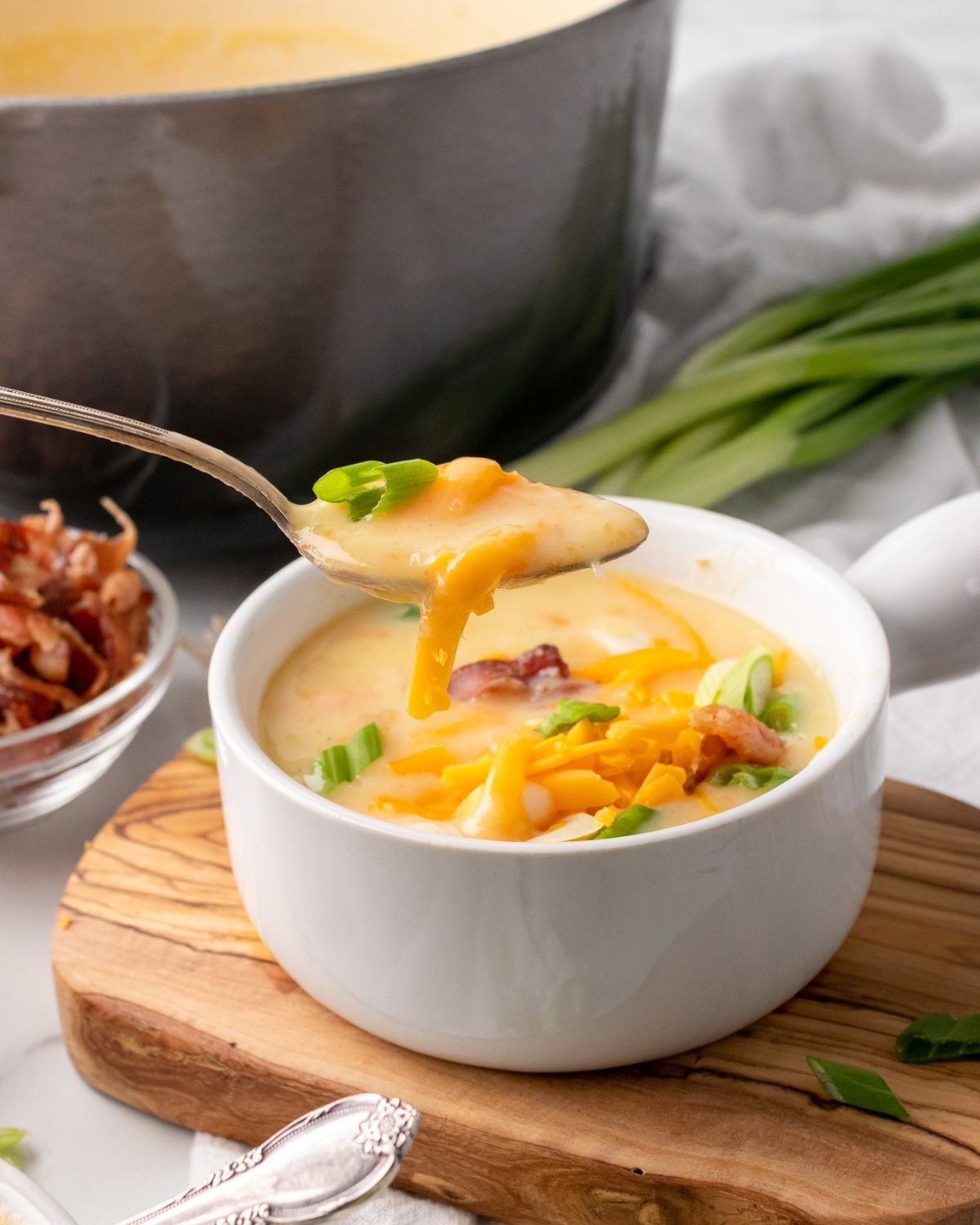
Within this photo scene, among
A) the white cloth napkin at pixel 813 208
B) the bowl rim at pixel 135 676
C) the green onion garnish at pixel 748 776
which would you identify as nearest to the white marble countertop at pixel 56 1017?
the bowl rim at pixel 135 676

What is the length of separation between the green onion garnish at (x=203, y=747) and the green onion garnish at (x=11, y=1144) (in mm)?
482

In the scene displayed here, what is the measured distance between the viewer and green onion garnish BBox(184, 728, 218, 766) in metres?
1.79

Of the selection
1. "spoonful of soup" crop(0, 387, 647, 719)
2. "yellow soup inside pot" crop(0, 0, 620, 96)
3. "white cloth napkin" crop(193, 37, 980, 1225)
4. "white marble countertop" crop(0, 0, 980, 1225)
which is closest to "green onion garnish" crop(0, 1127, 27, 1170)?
"white marble countertop" crop(0, 0, 980, 1225)

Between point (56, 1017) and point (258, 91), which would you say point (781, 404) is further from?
point (56, 1017)

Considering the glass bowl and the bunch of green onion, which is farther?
the bunch of green onion

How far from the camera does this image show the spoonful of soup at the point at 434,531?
131cm

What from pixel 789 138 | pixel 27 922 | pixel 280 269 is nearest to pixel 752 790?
pixel 27 922

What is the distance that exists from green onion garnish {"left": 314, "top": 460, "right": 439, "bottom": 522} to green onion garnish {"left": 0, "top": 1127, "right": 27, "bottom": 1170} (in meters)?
0.65

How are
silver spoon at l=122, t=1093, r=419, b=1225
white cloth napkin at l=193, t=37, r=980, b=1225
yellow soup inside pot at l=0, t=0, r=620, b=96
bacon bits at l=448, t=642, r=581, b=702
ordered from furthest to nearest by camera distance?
yellow soup inside pot at l=0, t=0, r=620, b=96 → white cloth napkin at l=193, t=37, r=980, b=1225 → bacon bits at l=448, t=642, r=581, b=702 → silver spoon at l=122, t=1093, r=419, b=1225

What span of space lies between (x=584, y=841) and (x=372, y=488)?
381 millimetres

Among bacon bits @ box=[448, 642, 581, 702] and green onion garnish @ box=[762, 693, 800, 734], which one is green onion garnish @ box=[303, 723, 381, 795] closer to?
bacon bits @ box=[448, 642, 581, 702]

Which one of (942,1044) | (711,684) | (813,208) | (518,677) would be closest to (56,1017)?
(518,677)

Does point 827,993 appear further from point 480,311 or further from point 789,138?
point 789,138

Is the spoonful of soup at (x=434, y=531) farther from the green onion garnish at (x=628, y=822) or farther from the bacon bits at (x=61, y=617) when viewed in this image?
the bacon bits at (x=61, y=617)
